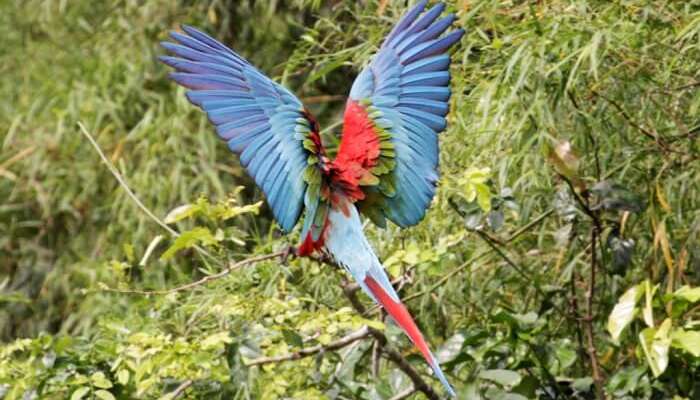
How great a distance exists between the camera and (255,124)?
2152 mm

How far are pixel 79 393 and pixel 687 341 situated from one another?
100 cm

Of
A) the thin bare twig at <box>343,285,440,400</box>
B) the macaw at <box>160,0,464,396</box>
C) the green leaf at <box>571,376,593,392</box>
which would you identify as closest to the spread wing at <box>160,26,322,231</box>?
the macaw at <box>160,0,464,396</box>

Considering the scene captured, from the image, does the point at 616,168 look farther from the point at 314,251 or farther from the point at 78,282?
the point at 78,282

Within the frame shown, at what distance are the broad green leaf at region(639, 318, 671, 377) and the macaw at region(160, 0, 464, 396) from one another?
0.38 meters

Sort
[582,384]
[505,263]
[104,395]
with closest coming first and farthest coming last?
1. [104,395]
2. [582,384]
3. [505,263]

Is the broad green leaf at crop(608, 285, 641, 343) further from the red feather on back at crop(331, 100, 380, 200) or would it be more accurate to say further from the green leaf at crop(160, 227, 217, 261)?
the green leaf at crop(160, 227, 217, 261)

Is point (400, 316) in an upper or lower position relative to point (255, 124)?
lower

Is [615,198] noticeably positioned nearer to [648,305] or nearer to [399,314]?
[648,305]

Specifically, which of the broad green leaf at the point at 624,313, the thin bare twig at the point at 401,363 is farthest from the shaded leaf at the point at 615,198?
the thin bare twig at the point at 401,363

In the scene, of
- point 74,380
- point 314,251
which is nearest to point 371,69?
point 314,251

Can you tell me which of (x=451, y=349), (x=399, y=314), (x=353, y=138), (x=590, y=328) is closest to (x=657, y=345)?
(x=590, y=328)

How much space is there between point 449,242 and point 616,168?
15.4 inches

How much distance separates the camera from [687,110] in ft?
8.66

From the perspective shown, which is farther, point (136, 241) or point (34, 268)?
point (34, 268)
